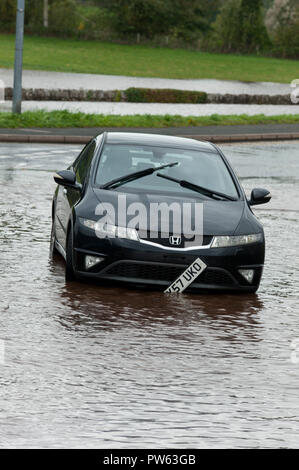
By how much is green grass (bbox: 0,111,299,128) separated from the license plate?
2126 cm

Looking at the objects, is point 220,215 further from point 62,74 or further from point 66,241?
point 62,74

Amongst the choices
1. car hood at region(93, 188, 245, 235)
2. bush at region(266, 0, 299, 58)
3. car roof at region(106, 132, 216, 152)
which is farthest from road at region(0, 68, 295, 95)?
car hood at region(93, 188, 245, 235)

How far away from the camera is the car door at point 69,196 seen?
11.4 m

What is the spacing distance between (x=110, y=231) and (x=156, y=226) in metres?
0.40

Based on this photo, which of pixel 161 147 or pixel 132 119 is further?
pixel 132 119

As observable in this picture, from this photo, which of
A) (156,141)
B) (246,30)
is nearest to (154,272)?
(156,141)

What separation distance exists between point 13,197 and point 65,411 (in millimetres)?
10883

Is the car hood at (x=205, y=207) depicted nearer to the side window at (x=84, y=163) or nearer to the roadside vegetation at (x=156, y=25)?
Answer: the side window at (x=84, y=163)

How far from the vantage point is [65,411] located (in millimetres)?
6672

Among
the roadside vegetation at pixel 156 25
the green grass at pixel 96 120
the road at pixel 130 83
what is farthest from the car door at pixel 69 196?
the roadside vegetation at pixel 156 25

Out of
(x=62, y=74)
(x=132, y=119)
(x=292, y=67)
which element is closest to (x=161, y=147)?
(x=132, y=119)

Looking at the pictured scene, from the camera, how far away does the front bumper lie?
33.4 feet

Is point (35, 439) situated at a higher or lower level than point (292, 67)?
higher

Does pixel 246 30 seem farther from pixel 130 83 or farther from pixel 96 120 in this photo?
pixel 96 120
